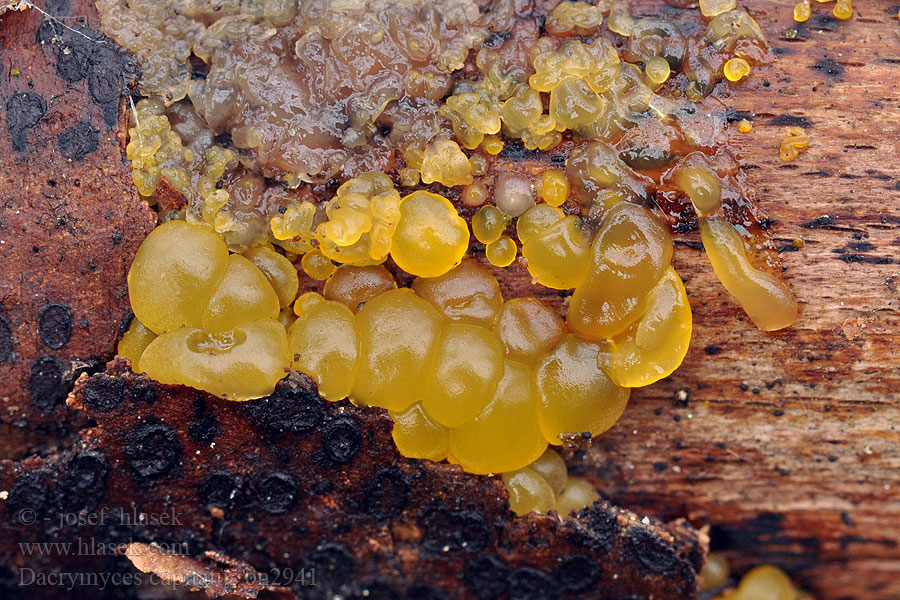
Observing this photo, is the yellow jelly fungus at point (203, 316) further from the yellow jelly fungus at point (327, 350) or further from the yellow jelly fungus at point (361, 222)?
the yellow jelly fungus at point (361, 222)

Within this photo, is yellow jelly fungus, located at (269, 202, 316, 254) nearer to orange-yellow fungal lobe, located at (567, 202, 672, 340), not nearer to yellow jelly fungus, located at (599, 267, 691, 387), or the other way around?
orange-yellow fungal lobe, located at (567, 202, 672, 340)

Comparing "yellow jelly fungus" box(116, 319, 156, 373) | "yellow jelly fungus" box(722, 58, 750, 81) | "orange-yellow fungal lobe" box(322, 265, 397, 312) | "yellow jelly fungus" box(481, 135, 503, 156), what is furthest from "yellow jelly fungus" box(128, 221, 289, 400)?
"yellow jelly fungus" box(722, 58, 750, 81)

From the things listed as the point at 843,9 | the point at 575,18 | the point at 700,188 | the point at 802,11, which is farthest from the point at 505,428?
the point at 843,9

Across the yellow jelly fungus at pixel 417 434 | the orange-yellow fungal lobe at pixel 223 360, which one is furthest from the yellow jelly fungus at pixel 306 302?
the yellow jelly fungus at pixel 417 434

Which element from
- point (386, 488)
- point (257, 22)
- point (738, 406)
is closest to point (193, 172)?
point (257, 22)

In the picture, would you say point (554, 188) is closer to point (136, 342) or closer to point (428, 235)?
point (428, 235)

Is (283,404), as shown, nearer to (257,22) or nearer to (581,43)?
(257,22)
